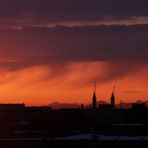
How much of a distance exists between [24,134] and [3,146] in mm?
26776

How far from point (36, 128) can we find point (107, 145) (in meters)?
59.2

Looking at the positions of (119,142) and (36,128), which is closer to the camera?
(119,142)

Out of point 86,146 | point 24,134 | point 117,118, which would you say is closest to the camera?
point 86,146

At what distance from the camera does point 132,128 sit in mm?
132750

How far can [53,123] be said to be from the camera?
15050 cm

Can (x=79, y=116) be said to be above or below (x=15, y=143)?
above

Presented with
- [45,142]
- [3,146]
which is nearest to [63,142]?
[45,142]

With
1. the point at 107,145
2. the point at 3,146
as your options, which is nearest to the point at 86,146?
the point at 107,145

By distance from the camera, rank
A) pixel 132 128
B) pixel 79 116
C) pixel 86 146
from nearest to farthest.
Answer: pixel 86 146
pixel 132 128
pixel 79 116

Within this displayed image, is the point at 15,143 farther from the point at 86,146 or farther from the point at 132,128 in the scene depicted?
the point at 132,128

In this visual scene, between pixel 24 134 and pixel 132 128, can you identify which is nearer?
pixel 24 134

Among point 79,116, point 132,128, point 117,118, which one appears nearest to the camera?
point 132,128

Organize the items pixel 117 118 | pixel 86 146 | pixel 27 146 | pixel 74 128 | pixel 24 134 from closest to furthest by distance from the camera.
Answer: pixel 86 146
pixel 27 146
pixel 24 134
pixel 74 128
pixel 117 118

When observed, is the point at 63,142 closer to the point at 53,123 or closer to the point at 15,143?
the point at 15,143
